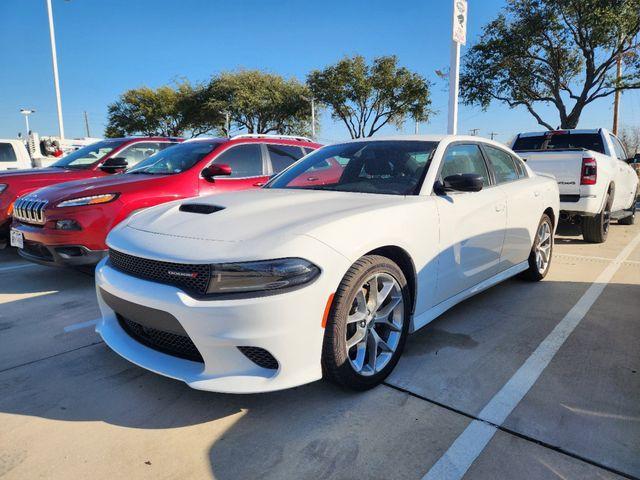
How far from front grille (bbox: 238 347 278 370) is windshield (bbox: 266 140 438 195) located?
1.51m

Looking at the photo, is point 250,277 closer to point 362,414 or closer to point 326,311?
point 326,311

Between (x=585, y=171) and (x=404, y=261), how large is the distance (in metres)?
4.94

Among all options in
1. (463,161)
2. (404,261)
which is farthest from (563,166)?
(404,261)

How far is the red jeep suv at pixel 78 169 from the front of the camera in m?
5.83

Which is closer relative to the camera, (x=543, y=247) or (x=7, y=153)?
(x=543, y=247)

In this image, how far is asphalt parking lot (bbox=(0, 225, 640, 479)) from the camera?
1.96 m

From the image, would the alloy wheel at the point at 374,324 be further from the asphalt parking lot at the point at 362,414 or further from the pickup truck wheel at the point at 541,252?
the pickup truck wheel at the point at 541,252

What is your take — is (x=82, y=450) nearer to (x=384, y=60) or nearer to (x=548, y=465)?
(x=548, y=465)

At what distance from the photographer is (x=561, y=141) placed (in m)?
7.69

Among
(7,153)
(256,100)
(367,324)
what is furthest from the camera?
(256,100)

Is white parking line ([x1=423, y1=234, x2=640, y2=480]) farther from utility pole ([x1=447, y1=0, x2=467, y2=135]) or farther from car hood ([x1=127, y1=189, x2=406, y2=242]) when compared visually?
utility pole ([x1=447, y1=0, x2=467, y2=135])

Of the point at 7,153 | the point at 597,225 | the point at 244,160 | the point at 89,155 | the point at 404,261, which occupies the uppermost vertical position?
the point at 7,153

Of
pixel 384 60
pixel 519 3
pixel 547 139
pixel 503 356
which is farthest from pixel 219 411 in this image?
pixel 384 60

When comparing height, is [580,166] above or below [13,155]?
below
